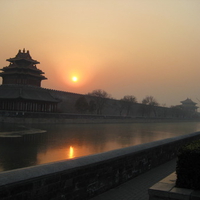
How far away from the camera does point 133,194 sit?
455 centimetres

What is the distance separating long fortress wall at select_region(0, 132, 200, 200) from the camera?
2977 mm

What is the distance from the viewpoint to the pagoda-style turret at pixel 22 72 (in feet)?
127

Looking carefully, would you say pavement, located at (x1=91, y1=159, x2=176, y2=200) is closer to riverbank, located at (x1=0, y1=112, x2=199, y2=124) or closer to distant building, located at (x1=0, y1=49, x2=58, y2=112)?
riverbank, located at (x1=0, y1=112, x2=199, y2=124)

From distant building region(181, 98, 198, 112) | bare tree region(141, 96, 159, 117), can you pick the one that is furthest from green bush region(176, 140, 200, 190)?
distant building region(181, 98, 198, 112)

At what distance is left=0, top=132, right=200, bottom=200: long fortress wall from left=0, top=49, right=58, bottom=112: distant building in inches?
1163

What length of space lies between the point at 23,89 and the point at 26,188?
114ft

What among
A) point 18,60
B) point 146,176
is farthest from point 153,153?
point 18,60

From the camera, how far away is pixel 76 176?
3.83 meters

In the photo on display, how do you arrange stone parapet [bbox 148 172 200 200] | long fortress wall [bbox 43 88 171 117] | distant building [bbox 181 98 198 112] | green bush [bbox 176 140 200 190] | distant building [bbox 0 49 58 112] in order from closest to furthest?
stone parapet [bbox 148 172 200 200], green bush [bbox 176 140 200 190], distant building [bbox 0 49 58 112], long fortress wall [bbox 43 88 171 117], distant building [bbox 181 98 198 112]

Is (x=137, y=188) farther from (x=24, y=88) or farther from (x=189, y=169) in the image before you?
(x=24, y=88)

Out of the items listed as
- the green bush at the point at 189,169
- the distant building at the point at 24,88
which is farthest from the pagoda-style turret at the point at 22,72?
the green bush at the point at 189,169

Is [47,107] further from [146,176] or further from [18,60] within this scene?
[146,176]

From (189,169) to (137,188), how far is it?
185 cm

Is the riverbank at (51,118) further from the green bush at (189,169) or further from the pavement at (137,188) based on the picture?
the green bush at (189,169)
